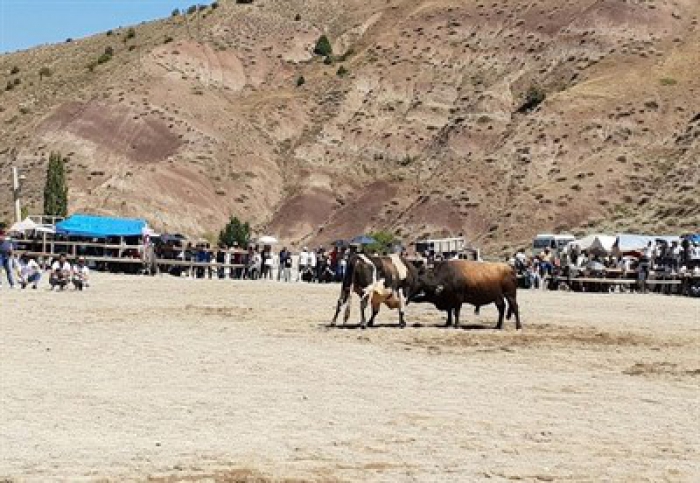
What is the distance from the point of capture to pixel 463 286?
28.8 m

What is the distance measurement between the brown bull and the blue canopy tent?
3954 cm

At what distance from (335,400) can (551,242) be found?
60.0 meters

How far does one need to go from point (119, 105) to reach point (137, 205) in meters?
18.8

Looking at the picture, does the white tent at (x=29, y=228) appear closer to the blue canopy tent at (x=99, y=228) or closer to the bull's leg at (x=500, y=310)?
the blue canopy tent at (x=99, y=228)

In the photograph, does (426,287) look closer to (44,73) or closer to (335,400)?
(335,400)

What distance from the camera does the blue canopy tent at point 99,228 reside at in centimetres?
6594

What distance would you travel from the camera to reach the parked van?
73062 mm

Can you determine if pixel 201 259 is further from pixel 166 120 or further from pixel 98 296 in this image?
pixel 166 120

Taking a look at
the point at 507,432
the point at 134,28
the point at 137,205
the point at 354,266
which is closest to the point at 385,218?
the point at 137,205

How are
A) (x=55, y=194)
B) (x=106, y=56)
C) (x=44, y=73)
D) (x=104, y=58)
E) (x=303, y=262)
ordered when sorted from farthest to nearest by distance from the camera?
1. (x=44, y=73)
2. (x=106, y=56)
3. (x=104, y=58)
4. (x=55, y=194)
5. (x=303, y=262)

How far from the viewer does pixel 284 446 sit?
12844mm

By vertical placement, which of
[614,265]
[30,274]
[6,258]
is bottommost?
[30,274]

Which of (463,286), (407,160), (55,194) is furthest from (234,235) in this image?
(463,286)

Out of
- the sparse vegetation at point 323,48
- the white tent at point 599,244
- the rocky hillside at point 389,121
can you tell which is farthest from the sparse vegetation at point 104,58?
the white tent at point 599,244
